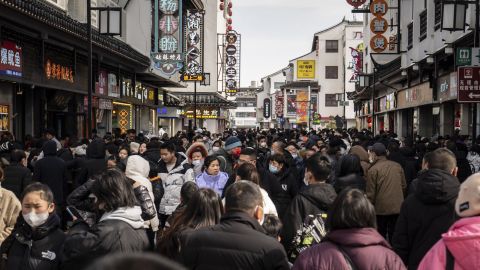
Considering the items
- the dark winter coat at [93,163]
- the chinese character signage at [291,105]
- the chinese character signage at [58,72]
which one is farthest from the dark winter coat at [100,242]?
the chinese character signage at [291,105]

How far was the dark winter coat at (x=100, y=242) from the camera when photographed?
4.32 meters

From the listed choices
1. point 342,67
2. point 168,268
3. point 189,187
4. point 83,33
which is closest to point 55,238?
point 189,187

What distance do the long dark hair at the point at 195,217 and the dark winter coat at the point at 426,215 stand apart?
165cm

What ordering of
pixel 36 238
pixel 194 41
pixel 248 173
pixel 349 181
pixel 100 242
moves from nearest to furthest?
1. pixel 100 242
2. pixel 36 238
3. pixel 248 173
4. pixel 349 181
5. pixel 194 41

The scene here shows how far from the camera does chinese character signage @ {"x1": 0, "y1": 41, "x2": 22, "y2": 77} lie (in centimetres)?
1527

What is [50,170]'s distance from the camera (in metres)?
10.1

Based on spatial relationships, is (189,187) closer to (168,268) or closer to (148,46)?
(168,268)

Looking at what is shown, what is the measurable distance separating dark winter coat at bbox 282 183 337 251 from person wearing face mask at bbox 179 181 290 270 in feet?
4.05

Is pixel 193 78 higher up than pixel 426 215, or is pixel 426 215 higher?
pixel 193 78

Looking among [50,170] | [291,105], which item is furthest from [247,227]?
[291,105]

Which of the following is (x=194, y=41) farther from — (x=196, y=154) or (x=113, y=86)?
(x=196, y=154)

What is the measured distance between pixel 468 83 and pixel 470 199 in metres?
13.1

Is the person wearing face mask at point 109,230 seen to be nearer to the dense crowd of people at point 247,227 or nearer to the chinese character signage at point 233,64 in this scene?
the dense crowd of people at point 247,227

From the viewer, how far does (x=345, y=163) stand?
827 cm
